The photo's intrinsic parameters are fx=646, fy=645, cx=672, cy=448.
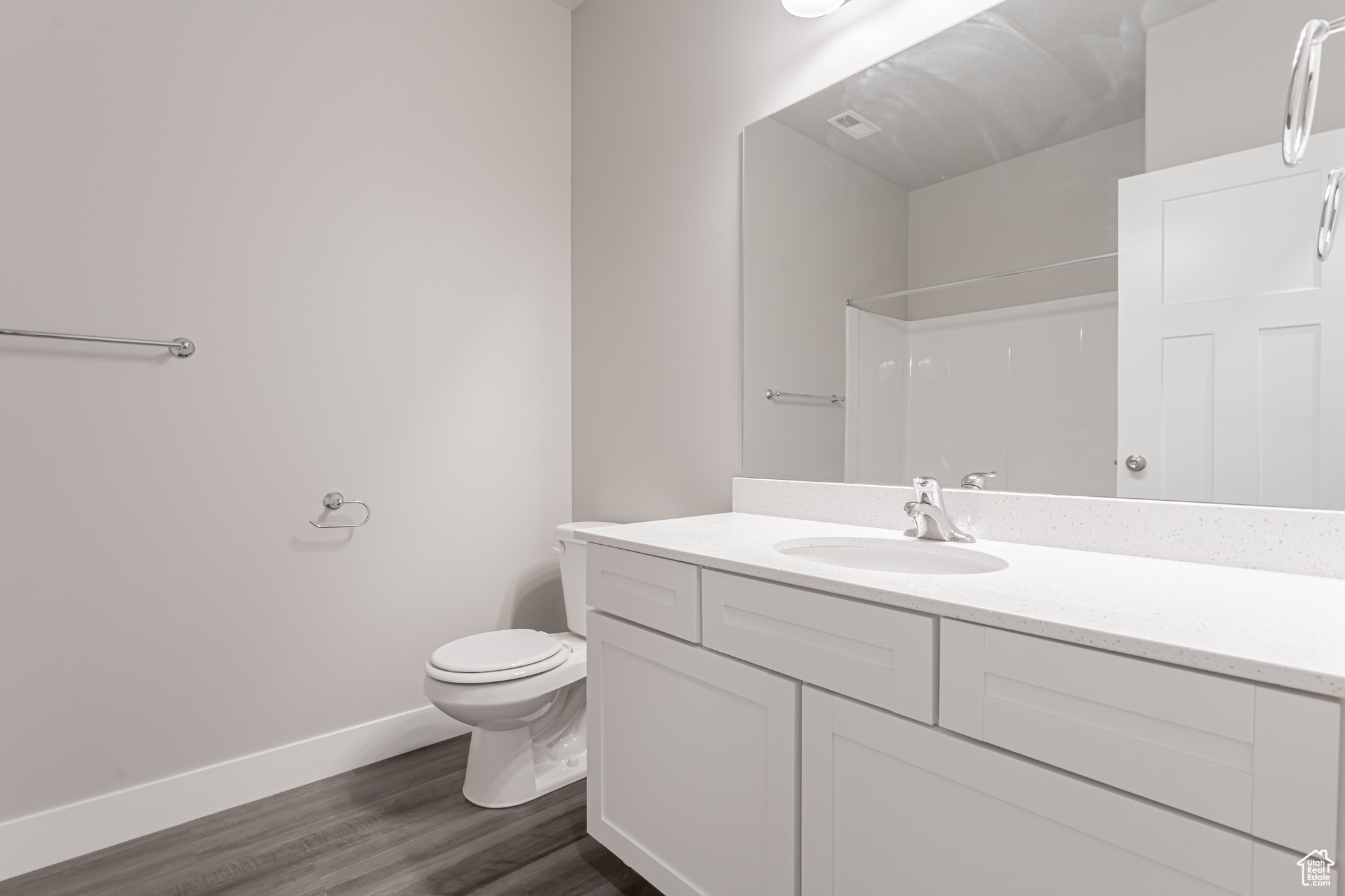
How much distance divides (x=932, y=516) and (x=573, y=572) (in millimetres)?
1210

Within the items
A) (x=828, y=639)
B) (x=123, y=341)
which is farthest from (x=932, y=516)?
(x=123, y=341)

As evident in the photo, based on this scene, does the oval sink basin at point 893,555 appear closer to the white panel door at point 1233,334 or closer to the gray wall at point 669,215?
the white panel door at point 1233,334

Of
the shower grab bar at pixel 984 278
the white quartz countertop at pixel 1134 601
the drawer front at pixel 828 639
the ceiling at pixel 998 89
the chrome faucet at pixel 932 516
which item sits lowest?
the drawer front at pixel 828 639

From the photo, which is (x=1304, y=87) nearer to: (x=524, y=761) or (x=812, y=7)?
(x=812, y=7)

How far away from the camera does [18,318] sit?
154cm

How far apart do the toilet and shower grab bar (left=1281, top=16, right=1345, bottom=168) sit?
1450 millimetres

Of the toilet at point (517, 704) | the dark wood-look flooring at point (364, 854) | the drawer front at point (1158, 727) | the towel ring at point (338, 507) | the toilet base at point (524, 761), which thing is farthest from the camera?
the towel ring at point (338, 507)

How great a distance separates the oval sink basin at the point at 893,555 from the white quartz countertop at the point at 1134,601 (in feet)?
0.11

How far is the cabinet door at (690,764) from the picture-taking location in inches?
42.3

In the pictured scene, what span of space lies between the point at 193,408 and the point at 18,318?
1.29 feet

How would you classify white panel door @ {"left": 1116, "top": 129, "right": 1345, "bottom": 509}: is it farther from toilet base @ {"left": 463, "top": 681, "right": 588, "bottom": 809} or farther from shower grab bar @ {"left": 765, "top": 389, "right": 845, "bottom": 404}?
toilet base @ {"left": 463, "top": 681, "right": 588, "bottom": 809}

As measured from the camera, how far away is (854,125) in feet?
5.31

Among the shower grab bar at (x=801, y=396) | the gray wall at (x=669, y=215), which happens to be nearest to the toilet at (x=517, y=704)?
the gray wall at (x=669, y=215)

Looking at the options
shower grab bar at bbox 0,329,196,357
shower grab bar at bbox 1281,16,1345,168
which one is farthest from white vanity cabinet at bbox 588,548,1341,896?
shower grab bar at bbox 0,329,196,357
